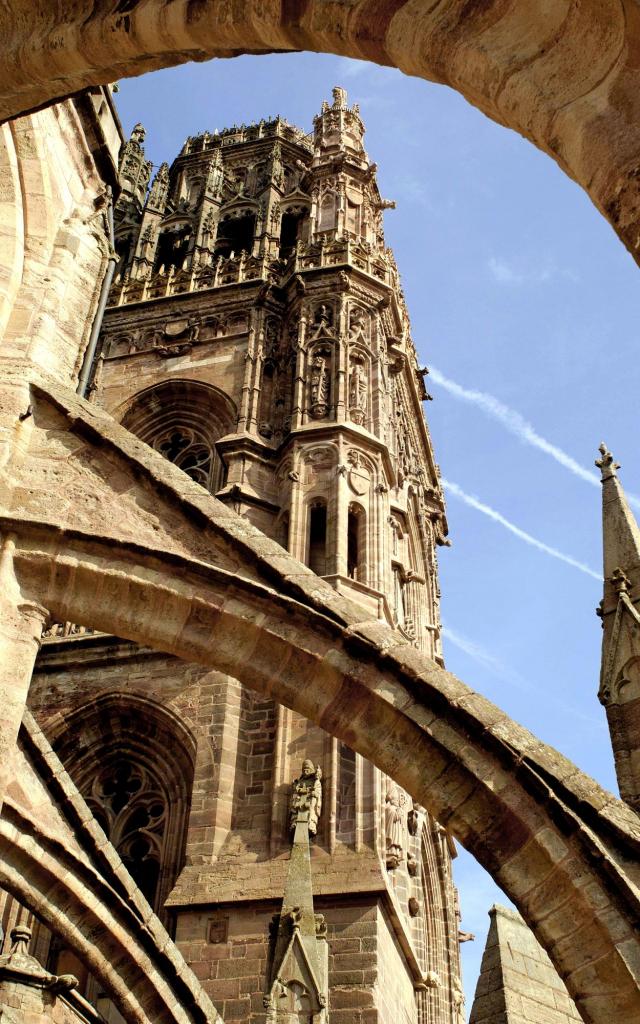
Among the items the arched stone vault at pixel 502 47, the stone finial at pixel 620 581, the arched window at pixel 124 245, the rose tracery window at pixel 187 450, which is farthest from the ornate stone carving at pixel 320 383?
the arched stone vault at pixel 502 47

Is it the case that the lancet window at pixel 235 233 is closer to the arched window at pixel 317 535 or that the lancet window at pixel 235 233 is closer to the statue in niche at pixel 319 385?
the statue in niche at pixel 319 385

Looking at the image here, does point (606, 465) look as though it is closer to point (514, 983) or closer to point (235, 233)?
point (514, 983)

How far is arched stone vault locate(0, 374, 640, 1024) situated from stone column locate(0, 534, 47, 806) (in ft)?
0.24

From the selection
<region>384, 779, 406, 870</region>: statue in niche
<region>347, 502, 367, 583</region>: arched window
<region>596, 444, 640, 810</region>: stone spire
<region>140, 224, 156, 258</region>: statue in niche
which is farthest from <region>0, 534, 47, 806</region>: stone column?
<region>140, 224, 156, 258</region>: statue in niche

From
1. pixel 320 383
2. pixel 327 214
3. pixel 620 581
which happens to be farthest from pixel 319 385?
pixel 620 581

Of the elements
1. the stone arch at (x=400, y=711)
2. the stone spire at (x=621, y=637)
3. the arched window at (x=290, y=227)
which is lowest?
the stone arch at (x=400, y=711)

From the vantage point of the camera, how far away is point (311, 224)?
22703 millimetres

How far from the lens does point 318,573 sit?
15.5 meters

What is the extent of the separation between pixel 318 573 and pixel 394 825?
3850 mm

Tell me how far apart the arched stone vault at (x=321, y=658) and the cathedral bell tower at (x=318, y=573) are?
189 inches

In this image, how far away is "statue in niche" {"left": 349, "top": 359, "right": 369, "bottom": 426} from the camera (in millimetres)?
17969

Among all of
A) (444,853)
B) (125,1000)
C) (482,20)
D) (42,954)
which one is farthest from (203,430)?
(482,20)

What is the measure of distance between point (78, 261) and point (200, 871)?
777 cm

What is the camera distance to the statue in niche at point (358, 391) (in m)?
Answer: 18.0
